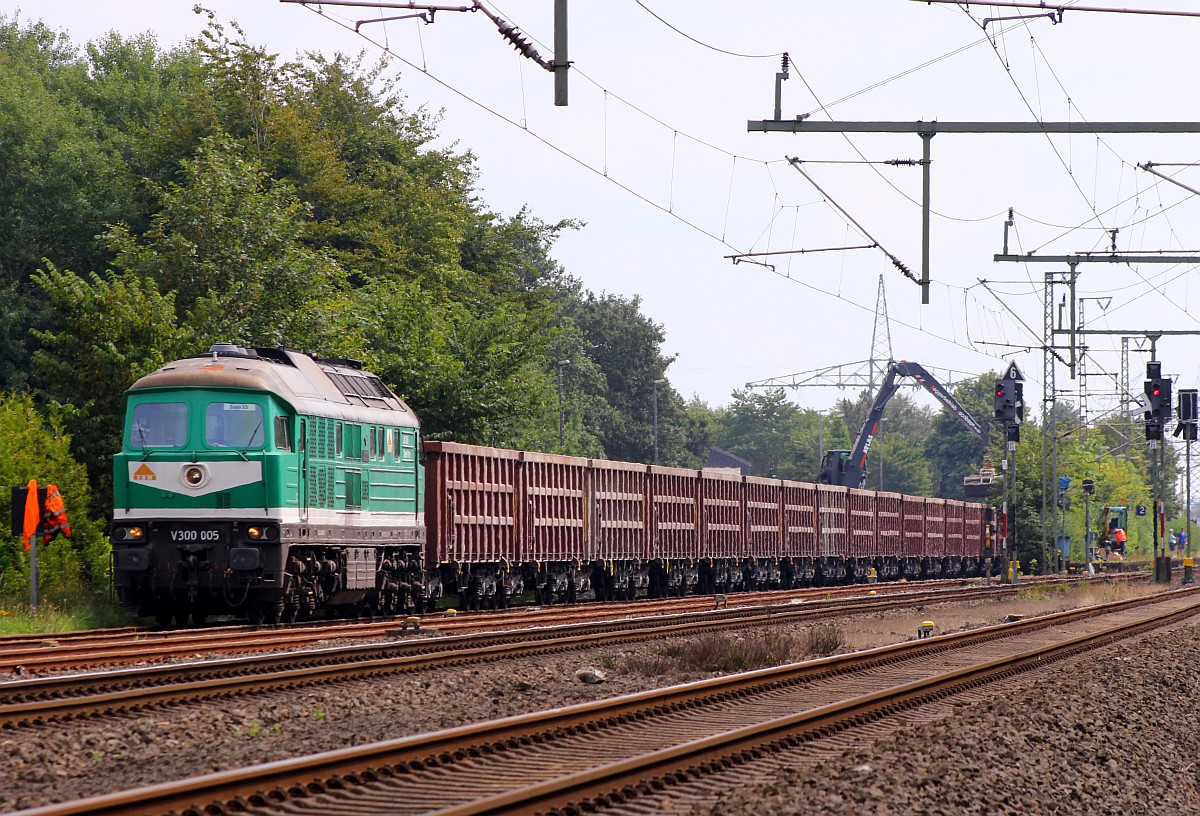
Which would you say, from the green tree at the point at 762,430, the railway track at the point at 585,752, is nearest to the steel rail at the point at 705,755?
the railway track at the point at 585,752

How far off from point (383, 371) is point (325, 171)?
1747cm

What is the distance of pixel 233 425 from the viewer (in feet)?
61.2

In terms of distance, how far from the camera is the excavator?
200 ft

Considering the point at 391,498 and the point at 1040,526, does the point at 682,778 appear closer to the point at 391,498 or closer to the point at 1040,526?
the point at 391,498

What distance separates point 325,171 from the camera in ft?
161

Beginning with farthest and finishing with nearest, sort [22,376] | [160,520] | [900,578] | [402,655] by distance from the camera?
1. [900,578]
2. [22,376]
3. [160,520]
4. [402,655]

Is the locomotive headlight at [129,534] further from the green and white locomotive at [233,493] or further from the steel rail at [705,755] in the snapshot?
the steel rail at [705,755]

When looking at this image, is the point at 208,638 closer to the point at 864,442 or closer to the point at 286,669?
the point at 286,669

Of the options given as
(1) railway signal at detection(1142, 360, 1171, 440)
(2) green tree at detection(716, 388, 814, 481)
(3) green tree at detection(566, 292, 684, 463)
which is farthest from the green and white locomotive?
(2) green tree at detection(716, 388, 814, 481)

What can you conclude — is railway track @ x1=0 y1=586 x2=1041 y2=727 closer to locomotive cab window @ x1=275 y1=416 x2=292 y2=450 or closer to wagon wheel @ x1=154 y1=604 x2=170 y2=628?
locomotive cab window @ x1=275 y1=416 x2=292 y2=450

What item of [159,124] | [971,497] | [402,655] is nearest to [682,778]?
[402,655]

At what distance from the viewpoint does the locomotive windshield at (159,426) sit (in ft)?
61.5

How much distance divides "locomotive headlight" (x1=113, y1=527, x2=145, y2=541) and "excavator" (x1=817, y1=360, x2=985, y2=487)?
43780mm

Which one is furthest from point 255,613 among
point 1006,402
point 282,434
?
point 1006,402
